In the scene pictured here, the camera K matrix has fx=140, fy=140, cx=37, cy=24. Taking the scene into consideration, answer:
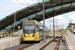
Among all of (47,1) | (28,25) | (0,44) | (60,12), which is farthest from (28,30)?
(60,12)

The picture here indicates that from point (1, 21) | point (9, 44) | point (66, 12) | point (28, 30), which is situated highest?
point (66, 12)

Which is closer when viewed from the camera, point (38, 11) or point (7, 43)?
point (7, 43)

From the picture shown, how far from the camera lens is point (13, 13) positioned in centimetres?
5738

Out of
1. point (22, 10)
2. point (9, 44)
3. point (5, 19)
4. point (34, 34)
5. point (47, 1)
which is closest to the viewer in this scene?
point (9, 44)

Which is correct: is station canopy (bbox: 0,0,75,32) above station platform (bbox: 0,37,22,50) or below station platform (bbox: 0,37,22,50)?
above

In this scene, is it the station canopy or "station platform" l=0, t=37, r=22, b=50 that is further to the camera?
the station canopy

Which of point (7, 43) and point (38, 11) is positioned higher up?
point (38, 11)

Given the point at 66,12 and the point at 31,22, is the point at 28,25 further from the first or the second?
the point at 66,12

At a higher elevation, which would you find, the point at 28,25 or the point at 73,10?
the point at 73,10

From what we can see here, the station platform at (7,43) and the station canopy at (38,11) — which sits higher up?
the station canopy at (38,11)

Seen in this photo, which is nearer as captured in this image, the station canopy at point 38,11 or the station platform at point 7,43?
the station platform at point 7,43

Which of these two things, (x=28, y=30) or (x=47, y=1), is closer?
(x=28, y=30)

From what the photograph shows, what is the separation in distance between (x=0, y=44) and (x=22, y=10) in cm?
4320

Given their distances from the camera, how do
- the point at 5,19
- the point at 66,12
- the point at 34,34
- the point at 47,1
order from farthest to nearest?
1. the point at 66,12
2. the point at 5,19
3. the point at 47,1
4. the point at 34,34
